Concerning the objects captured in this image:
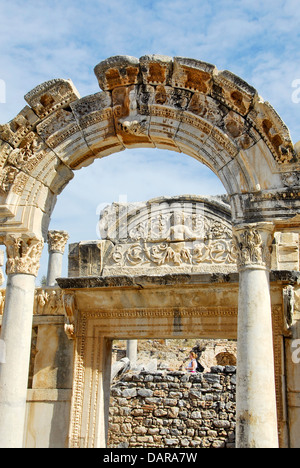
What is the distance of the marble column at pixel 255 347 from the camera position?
6.91 meters

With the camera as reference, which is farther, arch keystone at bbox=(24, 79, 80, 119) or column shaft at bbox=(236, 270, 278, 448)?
arch keystone at bbox=(24, 79, 80, 119)

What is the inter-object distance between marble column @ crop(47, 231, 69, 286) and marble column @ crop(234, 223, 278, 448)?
7689 mm

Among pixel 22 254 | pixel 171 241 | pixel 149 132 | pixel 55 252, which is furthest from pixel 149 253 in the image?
pixel 55 252

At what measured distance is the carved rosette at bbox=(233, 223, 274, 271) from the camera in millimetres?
7621

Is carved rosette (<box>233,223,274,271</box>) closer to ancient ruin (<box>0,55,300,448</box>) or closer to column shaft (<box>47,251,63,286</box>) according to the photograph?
ancient ruin (<box>0,55,300,448</box>)

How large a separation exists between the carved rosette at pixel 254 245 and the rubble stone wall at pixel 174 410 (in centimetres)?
870

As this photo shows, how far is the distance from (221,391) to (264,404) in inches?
356

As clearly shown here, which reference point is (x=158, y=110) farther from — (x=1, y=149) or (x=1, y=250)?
(x=1, y=250)

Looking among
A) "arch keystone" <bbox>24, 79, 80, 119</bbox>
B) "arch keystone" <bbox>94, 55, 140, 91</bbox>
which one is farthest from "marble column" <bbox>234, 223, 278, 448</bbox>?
"arch keystone" <bbox>24, 79, 80, 119</bbox>

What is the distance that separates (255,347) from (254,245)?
1.37m

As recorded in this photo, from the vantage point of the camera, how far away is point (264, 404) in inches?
274
